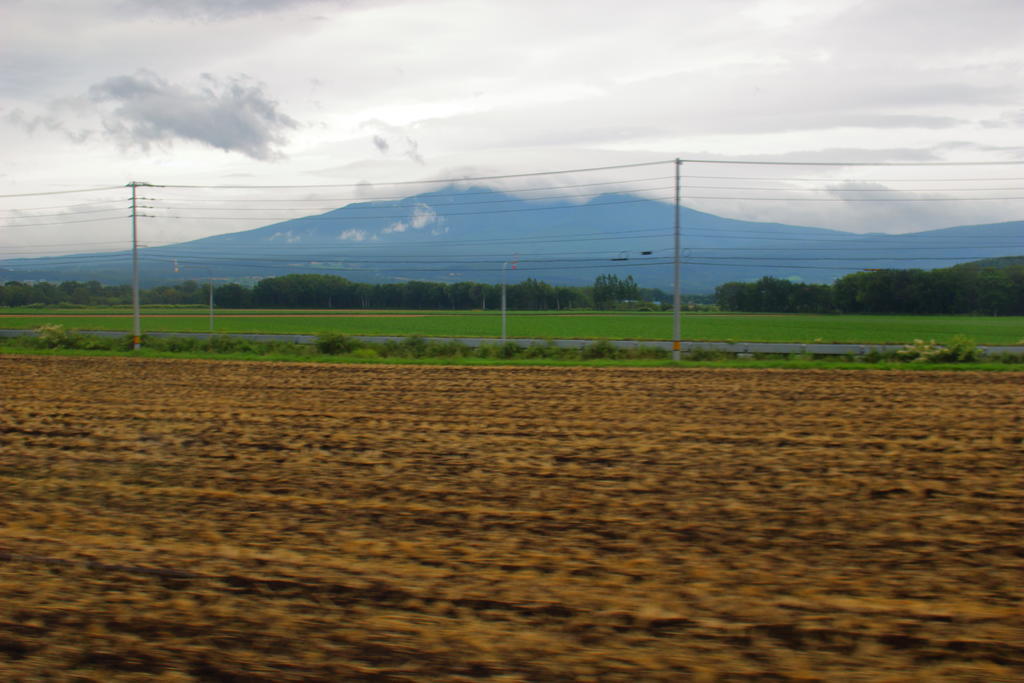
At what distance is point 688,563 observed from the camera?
18.0 ft

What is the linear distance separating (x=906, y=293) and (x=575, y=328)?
26278 mm

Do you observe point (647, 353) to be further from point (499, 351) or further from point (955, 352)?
point (955, 352)

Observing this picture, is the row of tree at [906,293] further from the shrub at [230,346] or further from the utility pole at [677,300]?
the shrub at [230,346]

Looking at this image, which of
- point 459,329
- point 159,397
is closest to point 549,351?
point 159,397

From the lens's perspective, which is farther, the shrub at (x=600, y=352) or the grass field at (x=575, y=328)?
the grass field at (x=575, y=328)

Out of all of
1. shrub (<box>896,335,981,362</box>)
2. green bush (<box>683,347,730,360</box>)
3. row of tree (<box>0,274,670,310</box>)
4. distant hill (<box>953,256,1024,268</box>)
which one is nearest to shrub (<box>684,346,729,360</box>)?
green bush (<box>683,347,730,360</box>)

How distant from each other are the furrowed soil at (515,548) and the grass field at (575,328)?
2377 cm

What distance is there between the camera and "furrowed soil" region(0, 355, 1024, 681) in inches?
165

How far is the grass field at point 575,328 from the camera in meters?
44.4

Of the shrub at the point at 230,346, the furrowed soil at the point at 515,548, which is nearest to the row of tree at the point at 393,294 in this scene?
the shrub at the point at 230,346

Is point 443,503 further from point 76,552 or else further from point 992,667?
point 992,667

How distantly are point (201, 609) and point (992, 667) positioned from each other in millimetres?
4977

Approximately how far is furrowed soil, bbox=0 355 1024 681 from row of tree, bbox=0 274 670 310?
57467 millimetres

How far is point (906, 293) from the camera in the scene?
53.9 meters
